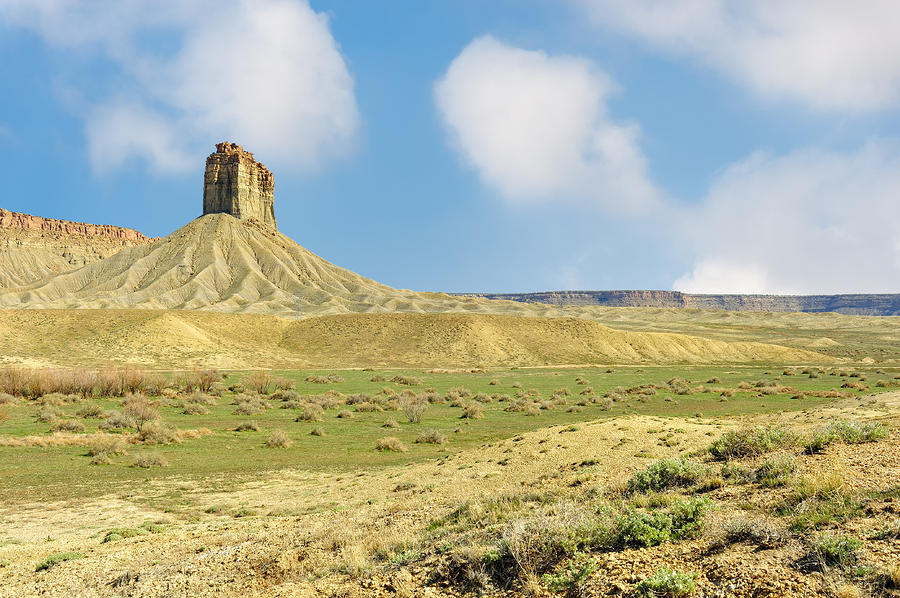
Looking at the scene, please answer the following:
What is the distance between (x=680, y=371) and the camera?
74688 mm

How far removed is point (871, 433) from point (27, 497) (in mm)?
22906

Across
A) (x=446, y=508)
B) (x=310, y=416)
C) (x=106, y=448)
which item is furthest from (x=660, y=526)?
(x=310, y=416)

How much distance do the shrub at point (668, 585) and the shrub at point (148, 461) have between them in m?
21.1

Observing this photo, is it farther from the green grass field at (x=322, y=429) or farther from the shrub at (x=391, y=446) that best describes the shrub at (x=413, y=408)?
the shrub at (x=391, y=446)

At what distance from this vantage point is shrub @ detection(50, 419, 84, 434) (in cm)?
2889

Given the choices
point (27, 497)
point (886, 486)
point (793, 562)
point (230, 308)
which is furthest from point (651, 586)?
point (230, 308)

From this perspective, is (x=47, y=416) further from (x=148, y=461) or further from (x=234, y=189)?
(x=234, y=189)

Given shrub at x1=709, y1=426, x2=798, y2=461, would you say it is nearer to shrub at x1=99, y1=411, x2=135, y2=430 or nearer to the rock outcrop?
shrub at x1=99, y1=411, x2=135, y2=430

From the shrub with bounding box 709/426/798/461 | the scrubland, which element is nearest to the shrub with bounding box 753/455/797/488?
the scrubland

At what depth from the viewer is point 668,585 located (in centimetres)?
655

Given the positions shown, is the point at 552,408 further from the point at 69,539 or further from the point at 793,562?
the point at 793,562

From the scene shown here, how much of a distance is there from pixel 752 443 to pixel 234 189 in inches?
7401

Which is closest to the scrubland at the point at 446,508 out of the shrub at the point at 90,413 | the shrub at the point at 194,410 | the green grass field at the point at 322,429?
the green grass field at the point at 322,429

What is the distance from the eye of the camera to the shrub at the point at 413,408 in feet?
114
